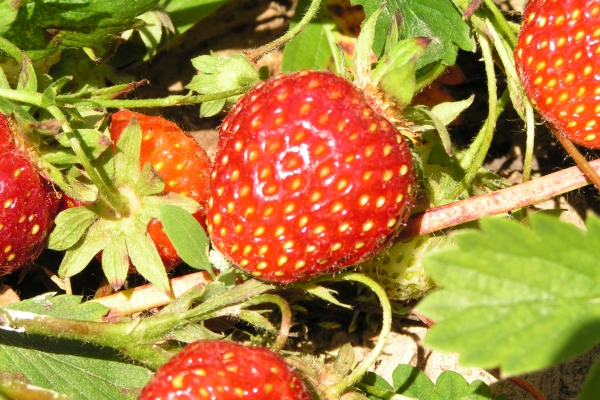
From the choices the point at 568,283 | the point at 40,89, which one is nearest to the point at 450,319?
the point at 568,283

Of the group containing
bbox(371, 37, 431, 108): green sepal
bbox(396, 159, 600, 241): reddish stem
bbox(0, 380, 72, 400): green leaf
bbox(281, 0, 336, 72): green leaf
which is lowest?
bbox(0, 380, 72, 400): green leaf

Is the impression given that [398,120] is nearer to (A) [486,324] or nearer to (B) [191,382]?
(A) [486,324]

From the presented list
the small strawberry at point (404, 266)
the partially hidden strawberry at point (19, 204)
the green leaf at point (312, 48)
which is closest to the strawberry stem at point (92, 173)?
the partially hidden strawberry at point (19, 204)

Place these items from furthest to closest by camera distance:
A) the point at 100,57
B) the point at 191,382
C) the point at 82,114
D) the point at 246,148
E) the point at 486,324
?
the point at 100,57 < the point at 82,114 < the point at 246,148 < the point at 191,382 < the point at 486,324

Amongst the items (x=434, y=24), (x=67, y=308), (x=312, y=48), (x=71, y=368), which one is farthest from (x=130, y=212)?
(x=434, y=24)

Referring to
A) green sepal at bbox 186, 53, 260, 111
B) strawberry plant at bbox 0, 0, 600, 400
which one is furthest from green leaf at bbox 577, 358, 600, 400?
green sepal at bbox 186, 53, 260, 111

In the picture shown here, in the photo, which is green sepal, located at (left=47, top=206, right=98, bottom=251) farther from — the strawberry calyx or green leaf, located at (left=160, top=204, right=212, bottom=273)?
green leaf, located at (left=160, top=204, right=212, bottom=273)

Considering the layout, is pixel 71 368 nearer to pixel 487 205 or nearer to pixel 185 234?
pixel 185 234
